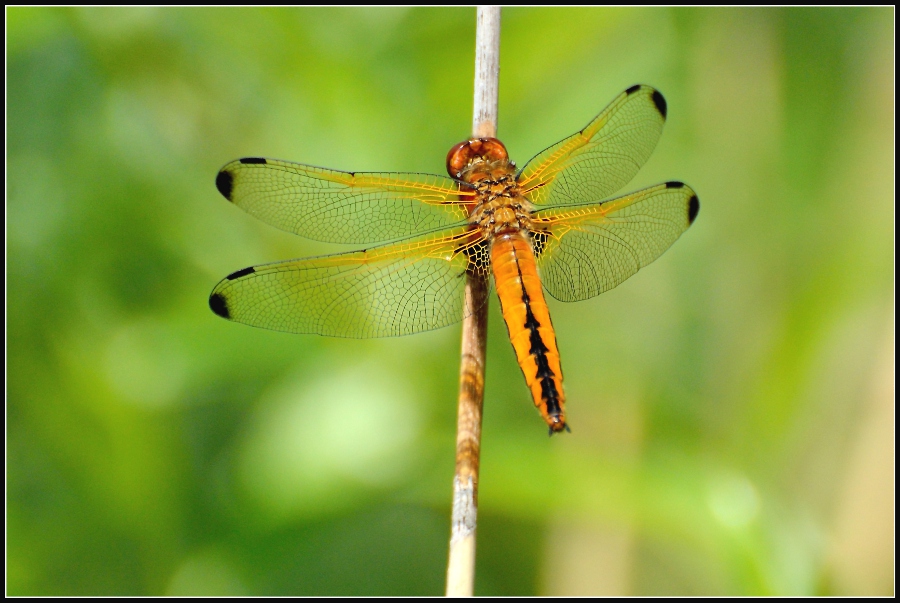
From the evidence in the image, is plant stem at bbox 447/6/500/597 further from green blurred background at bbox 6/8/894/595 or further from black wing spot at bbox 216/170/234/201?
black wing spot at bbox 216/170/234/201

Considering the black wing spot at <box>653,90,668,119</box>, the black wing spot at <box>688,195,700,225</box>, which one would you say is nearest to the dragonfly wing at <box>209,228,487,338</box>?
the black wing spot at <box>688,195,700,225</box>

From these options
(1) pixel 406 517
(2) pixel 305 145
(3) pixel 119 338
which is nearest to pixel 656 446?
(1) pixel 406 517

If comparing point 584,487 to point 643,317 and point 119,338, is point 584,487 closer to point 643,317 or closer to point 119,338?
point 643,317

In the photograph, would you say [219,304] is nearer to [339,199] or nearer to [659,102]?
[339,199]

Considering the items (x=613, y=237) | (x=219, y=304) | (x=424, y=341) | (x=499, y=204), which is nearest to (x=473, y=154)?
(x=499, y=204)

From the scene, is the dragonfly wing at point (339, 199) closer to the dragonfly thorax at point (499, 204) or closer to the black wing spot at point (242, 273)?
the dragonfly thorax at point (499, 204)

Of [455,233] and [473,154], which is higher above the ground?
[473,154]

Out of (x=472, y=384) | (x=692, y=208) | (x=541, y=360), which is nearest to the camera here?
(x=472, y=384)
